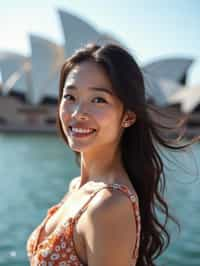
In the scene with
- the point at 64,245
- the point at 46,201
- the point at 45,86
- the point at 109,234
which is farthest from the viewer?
the point at 45,86

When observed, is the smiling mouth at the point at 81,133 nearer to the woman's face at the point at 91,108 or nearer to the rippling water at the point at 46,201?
the woman's face at the point at 91,108

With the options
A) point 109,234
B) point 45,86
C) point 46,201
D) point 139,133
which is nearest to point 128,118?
point 139,133

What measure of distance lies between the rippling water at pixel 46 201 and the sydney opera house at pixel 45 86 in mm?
15423

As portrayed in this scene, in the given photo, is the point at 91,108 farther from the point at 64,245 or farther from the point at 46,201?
the point at 46,201

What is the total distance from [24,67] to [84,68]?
26103 mm

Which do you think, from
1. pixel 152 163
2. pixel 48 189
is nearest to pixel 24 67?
pixel 48 189

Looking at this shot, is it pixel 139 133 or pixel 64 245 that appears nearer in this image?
pixel 64 245

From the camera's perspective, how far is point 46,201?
16.2ft

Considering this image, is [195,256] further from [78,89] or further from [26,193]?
[26,193]

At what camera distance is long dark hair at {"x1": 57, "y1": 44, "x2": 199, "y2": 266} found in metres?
0.89

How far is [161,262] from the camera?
111 inches

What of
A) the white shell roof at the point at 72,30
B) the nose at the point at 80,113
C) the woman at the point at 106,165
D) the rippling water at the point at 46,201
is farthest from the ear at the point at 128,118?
the white shell roof at the point at 72,30

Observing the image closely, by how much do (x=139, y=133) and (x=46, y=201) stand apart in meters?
4.11

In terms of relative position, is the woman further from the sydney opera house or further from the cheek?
the sydney opera house
